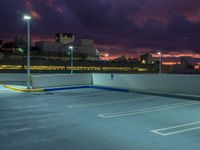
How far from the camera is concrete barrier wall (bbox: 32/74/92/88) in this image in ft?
74.1

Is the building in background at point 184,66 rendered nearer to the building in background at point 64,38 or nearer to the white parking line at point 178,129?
the building in background at point 64,38

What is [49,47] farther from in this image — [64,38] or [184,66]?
[184,66]

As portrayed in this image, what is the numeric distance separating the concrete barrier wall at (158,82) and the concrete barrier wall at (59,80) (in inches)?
106

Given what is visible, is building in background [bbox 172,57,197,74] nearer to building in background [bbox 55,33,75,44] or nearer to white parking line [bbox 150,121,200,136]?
building in background [bbox 55,33,75,44]

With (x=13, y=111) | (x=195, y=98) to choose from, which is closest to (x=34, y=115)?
(x=13, y=111)

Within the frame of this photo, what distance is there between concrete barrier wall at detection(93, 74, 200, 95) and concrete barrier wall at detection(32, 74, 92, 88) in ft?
8.85

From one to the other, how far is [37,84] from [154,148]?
18.1m

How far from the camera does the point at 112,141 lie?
6.34 meters

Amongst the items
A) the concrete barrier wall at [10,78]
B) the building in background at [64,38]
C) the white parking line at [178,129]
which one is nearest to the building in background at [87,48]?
the building in background at [64,38]

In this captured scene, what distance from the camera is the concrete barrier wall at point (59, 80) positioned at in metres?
22.6

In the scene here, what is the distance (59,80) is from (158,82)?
10032 mm

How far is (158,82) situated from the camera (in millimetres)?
18609

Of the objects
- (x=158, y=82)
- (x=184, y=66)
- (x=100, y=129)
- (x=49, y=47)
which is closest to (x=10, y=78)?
(x=158, y=82)

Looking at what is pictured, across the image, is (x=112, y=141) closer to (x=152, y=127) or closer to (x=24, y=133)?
(x=152, y=127)
